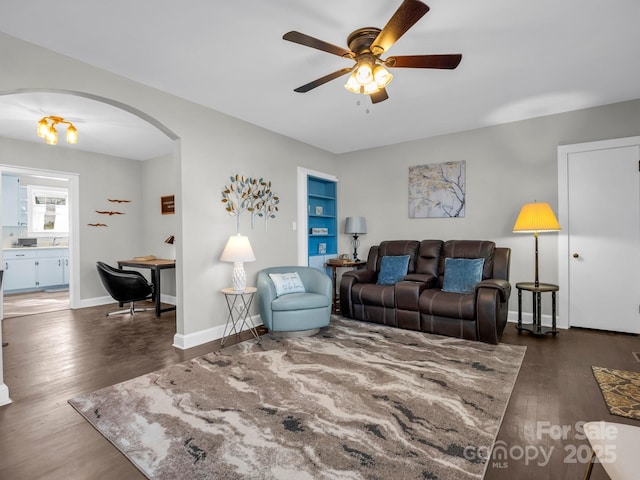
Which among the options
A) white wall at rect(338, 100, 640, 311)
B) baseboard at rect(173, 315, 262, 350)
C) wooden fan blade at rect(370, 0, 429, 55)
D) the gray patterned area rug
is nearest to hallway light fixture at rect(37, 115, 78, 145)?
baseboard at rect(173, 315, 262, 350)

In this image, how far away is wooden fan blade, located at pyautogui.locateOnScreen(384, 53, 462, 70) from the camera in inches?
83.2

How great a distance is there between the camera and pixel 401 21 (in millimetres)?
1779

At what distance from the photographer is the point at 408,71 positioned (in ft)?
9.44

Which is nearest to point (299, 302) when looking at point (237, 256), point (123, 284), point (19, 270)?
point (237, 256)

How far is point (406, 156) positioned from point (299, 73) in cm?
265

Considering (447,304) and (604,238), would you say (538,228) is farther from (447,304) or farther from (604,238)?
(447,304)

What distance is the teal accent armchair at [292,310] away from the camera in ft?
11.7

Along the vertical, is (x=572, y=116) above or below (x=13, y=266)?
above

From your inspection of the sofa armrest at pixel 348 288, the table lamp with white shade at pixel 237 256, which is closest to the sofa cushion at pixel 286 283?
the table lamp with white shade at pixel 237 256

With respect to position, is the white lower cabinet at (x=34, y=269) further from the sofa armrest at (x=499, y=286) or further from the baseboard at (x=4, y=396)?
the sofa armrest at (x=499, y=286)

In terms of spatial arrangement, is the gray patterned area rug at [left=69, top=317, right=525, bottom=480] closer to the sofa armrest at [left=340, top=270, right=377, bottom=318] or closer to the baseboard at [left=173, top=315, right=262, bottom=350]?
the baseboard at [left=173, top=315, right=262, bottom=350]

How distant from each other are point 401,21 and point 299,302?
2.70 m

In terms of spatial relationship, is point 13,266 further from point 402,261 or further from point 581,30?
point 581,30

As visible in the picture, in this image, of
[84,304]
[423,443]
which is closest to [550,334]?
[423,443]
